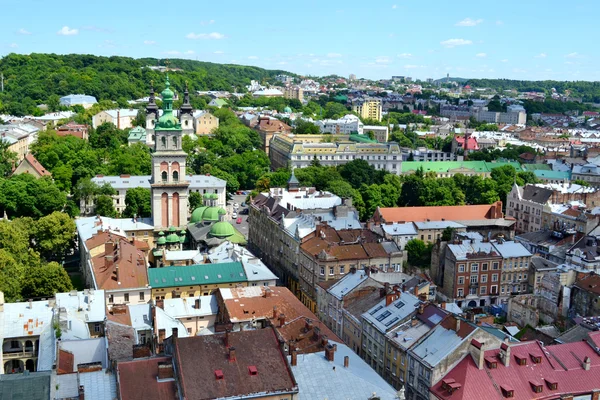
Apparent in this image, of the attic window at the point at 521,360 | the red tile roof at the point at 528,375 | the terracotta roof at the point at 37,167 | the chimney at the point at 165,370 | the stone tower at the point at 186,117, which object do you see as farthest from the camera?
the stone tower at the point at 186,117

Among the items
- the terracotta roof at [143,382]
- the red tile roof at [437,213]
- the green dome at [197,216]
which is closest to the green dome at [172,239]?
the green dome at [197,216]

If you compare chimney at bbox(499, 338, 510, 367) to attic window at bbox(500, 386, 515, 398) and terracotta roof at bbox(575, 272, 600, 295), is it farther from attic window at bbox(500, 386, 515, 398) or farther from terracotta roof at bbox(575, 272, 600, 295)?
terracotta roof at bbox(575, 272, 600, 295)

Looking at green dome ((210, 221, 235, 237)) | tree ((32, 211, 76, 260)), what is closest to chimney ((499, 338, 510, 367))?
green dome ((210, 221, 235, 237))

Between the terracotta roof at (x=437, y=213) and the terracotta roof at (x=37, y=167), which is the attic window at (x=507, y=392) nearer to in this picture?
the terracotta roof at (x=437, y=213)

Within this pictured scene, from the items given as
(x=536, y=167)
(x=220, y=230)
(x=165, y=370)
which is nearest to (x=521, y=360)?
(x=165, y=370)

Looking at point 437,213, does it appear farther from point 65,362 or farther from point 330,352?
point 65,362

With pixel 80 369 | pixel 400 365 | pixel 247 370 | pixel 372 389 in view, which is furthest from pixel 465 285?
pixel 80 369
